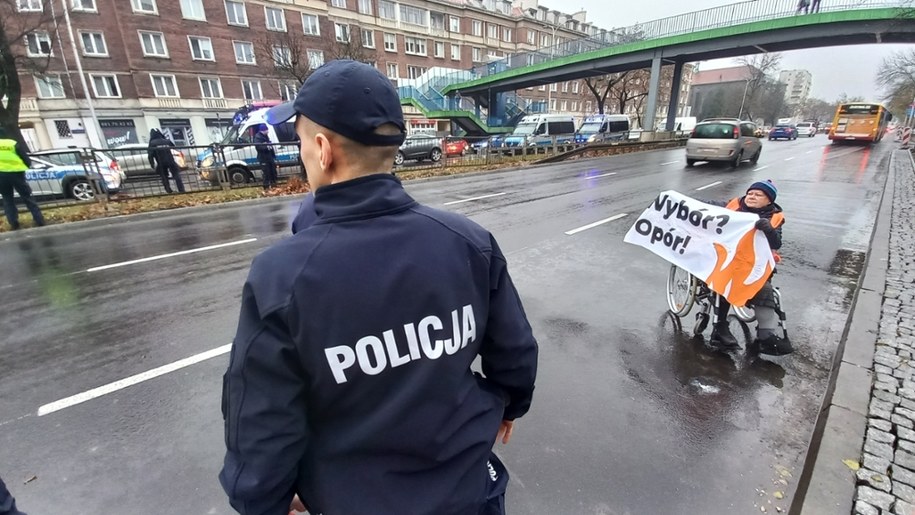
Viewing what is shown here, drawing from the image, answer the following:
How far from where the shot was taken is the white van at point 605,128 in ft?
95.8

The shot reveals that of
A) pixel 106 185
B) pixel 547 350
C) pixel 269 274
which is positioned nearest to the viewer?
pixel 269 274

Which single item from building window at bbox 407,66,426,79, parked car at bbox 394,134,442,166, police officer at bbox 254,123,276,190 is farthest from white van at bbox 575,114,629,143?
building window at bbox 407,66,426,79

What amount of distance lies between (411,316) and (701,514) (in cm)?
226

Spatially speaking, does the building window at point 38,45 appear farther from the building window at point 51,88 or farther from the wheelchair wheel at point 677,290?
the wheelchair wheel at point 677,290

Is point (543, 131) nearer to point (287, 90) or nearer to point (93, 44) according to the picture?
point (287, 90)

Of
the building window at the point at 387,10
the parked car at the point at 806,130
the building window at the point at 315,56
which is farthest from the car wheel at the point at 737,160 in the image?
the parked car at the point at 806,130

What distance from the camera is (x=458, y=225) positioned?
1.22 m

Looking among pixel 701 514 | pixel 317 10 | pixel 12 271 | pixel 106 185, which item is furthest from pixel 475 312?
→ pixel 317 10

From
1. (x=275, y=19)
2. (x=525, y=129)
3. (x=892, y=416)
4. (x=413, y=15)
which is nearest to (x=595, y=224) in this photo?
(x=892, y=416)

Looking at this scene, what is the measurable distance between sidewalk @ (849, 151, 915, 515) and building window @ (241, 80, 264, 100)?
133ft

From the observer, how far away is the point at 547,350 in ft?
12.7

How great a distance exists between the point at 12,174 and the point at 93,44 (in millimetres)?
30534

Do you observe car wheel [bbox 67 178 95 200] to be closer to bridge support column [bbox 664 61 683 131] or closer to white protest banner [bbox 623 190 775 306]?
white protest banner [bbox 623 190 775 306]

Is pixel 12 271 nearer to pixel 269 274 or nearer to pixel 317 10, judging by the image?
pixel 269 274
